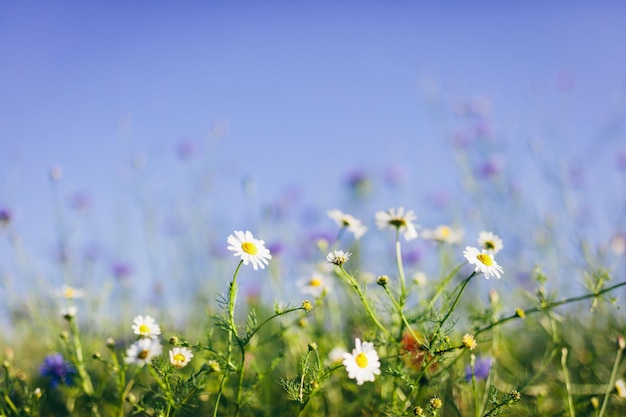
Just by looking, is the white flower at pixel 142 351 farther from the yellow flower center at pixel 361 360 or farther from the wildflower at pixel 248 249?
the yellow flower center at pixel 361 360

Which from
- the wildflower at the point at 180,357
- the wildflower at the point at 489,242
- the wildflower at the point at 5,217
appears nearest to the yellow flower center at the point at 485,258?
the wildflower at the point at 489,242

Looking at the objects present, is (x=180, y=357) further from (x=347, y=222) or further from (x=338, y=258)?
(x=347, y=222)

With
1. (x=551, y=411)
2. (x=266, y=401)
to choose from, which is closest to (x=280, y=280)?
(x=266, y=401)

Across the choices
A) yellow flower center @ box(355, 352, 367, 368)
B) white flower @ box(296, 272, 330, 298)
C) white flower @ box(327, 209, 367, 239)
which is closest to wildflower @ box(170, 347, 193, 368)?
yellow flower center @ box(355, 352, 367, 368)

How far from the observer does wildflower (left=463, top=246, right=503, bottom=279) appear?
1.10 m

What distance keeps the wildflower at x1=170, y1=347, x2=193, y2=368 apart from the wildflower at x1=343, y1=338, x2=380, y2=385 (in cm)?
36

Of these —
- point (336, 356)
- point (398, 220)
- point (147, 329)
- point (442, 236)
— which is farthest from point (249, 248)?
point (442, 236)

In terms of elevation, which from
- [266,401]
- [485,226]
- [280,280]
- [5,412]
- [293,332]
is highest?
[485,226]

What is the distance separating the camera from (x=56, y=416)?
1.80 metres

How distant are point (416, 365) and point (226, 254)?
1.69 meters

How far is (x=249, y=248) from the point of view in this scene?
114cm

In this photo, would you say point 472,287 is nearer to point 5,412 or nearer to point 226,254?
point 226,254

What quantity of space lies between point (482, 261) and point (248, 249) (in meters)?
0.52

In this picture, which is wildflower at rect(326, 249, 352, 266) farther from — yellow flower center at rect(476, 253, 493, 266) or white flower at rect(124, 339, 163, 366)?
white flower at rect(124, 339, 163, 366)
